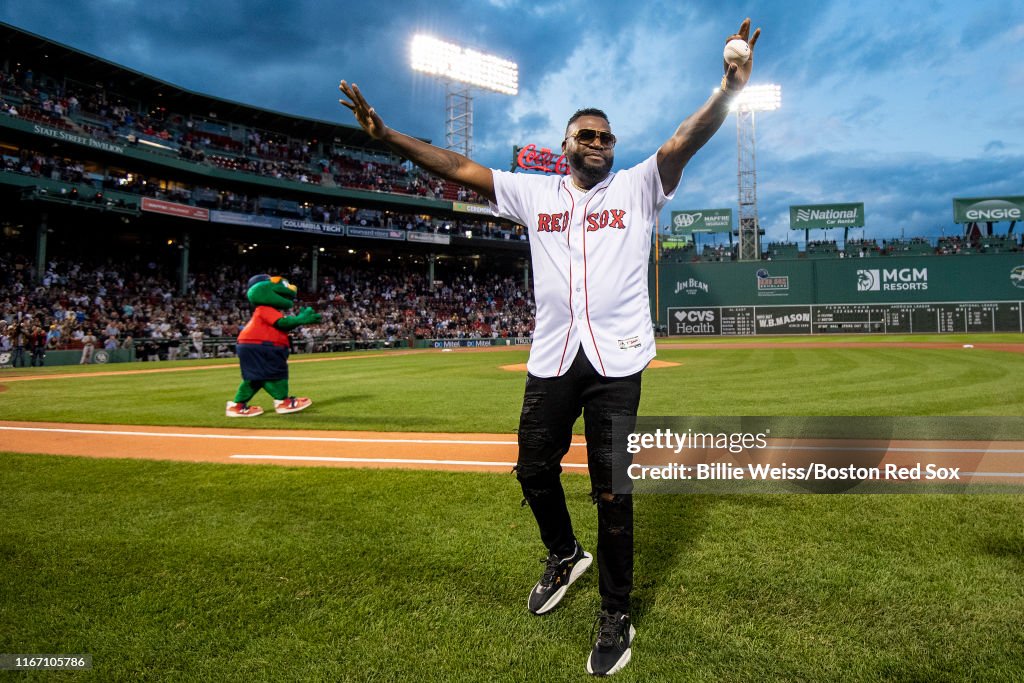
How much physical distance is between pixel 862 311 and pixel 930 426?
43303 mm

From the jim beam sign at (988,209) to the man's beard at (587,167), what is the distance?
58.9 m

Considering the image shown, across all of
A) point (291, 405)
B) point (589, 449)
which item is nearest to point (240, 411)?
point (291, 405)

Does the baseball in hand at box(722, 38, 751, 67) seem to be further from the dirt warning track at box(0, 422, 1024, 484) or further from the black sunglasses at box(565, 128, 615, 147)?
the dirt warning track at box(0, 422, 1024, 484)

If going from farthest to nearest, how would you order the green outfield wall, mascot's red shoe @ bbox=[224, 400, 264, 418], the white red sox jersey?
the green outfield wall → mascot's red shoe @ bbox=[224, 400, 264, 418] → the white red sox jersey

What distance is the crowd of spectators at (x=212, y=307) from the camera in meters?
24.8

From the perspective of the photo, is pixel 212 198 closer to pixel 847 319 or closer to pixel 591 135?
pixel 591 135

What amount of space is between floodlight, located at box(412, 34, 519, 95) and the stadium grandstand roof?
317 inches

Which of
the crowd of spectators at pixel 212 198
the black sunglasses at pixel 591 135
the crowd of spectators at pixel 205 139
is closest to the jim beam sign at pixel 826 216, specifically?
the crowd of spectators at pixel 212 198

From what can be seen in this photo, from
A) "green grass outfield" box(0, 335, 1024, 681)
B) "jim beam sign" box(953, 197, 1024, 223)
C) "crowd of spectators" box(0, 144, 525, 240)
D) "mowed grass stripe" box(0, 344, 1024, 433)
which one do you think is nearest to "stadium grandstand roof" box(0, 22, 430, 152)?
"crowd of spectators" box(0, 144, 525, 240)

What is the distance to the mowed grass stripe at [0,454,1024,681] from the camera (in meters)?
2.28

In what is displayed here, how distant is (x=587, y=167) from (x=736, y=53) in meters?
0.79

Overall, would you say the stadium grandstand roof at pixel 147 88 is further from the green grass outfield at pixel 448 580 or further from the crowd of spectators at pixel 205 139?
the green grass outfield at pixel 448 580

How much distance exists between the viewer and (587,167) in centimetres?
277

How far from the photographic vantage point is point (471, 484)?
16.0 feet
